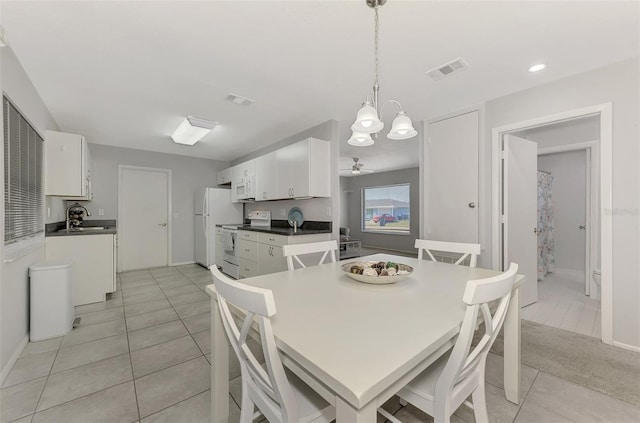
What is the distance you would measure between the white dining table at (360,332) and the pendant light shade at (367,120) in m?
0.92

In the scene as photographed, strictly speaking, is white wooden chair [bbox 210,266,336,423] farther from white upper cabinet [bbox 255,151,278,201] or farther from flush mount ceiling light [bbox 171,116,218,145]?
white upper cabinet [bbox 255,151,278,201]

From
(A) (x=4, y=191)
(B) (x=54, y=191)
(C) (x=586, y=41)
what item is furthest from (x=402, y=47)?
(B) (x=54, y=191)

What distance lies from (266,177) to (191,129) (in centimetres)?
125

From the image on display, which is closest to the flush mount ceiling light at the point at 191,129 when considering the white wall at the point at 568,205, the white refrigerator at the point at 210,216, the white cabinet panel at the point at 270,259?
the white refrigerator at the point at 210,216

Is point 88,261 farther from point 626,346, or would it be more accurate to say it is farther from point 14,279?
point 626,346

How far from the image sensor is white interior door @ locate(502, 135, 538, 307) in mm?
2783

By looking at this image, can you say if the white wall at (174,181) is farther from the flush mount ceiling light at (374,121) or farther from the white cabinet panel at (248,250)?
the flush mount ceiling light at (374,121)

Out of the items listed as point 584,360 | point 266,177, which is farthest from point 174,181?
point 584,360

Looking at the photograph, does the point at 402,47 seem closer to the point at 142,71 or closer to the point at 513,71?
the point at 513,71

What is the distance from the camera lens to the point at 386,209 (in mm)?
7840

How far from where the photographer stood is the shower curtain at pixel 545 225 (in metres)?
4.16

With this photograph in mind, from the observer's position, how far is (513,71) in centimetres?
223

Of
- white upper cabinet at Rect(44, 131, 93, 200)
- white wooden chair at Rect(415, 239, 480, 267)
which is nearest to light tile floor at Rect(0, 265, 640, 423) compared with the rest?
white wooden chair at Rect(415, 239, 480, 267)

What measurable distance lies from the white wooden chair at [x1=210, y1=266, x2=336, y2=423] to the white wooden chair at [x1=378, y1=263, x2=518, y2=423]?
37 cm
